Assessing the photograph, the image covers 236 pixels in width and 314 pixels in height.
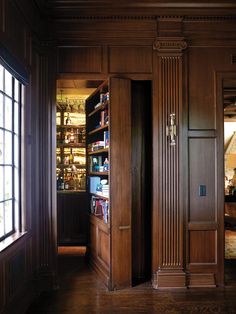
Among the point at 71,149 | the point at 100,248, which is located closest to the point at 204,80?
the point at 100,248

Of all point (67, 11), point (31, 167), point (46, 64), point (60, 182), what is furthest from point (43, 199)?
point (60, 182)

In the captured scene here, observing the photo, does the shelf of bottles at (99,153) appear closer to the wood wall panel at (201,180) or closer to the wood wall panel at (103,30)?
the wood wall panel at (103,30)

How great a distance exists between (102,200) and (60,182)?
2381mm

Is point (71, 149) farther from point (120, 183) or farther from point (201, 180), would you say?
point (201, 180)

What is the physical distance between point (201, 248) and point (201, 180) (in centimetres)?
86

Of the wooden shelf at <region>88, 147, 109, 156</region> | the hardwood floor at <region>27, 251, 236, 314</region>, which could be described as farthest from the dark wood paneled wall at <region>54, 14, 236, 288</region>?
the wooden shelf at <region>88, 147, 109, 156</region>

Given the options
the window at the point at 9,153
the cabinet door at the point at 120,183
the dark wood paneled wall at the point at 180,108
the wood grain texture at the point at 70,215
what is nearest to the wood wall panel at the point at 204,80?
the dark wood paneled wall at the point at 180,108

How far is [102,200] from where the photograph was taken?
501 centimetres

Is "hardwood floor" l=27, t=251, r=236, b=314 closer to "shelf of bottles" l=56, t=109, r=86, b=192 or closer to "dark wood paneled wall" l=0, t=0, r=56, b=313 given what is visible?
"dark wood paneled wall" l=0, t=0, r=56, b=313

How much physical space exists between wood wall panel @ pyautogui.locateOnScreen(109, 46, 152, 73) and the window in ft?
4.26

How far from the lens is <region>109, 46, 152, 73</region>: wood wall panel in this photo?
4.48 metres

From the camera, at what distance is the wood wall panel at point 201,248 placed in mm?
4480

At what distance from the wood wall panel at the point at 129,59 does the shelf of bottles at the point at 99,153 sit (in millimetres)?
302

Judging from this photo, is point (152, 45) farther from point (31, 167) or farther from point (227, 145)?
Result: point (227, 145)
